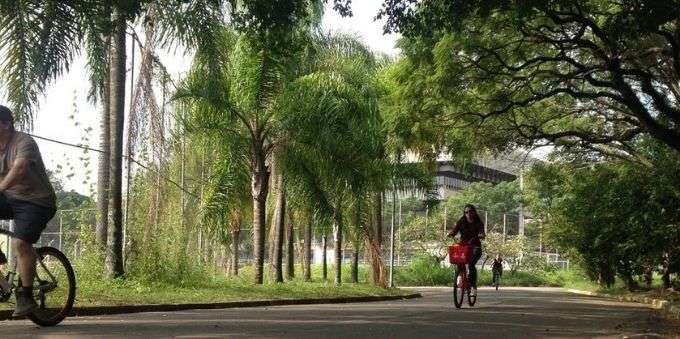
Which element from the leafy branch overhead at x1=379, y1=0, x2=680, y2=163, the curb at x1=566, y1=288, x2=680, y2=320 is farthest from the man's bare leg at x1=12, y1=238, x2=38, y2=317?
the curb at x1=566, y1=288, x2=680, y2=320

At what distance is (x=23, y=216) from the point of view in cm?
698

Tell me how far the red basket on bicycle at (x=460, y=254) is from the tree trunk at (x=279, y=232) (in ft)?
37.4

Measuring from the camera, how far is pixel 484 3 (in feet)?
37.0

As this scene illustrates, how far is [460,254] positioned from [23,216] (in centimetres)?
759

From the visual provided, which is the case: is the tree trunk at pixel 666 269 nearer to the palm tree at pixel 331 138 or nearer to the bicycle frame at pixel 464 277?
the palm tree at pixel 331 138

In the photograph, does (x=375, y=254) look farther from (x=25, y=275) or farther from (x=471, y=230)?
(x=25, y=275)

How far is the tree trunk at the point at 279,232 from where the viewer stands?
24.4m

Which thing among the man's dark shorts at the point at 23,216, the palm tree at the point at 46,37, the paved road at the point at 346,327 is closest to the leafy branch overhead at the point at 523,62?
the palm tree at the point at 46,37

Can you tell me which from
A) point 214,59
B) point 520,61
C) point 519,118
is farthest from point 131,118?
point 519,118

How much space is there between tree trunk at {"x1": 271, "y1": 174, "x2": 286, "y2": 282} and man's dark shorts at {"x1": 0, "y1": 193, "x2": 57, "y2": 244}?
16.8 meters

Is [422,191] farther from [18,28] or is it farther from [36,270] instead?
[36,270]

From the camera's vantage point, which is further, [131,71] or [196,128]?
[196,128]

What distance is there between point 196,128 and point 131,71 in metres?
4.96

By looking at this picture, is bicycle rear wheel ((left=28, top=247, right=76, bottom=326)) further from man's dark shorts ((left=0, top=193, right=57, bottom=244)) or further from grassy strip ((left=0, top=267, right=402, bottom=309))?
grassy strip ((left=0, top=267, right=402, bottom=309))
